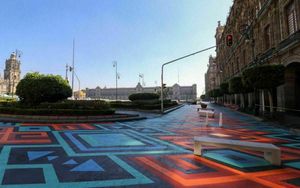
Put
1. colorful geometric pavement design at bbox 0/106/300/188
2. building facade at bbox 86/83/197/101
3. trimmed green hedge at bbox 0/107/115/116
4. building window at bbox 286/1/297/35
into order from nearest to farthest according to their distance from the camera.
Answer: colorful geometric pavement design at bbox 0/106/300/188, trimmed green hedge at bbox 0/107/115/116, building window at bbox 286/1/297/35, building facade at bbox 86/83/197/101

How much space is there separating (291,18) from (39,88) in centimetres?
2084

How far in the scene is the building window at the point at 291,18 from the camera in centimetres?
2109

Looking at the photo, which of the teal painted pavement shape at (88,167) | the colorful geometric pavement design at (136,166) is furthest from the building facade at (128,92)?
the teal painted pavement shape at (88,167)

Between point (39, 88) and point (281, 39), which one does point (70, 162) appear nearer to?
point (39, 88)

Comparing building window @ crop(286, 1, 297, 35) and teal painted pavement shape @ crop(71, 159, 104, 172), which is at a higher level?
building window @ crop(286, 1, 297, 35)

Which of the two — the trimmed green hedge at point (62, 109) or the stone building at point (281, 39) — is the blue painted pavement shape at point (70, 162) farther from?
the stone building at point (281, 39)

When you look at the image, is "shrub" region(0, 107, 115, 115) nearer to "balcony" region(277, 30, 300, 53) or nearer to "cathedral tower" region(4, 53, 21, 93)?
"balcony" region(277, 30, 300, 53)

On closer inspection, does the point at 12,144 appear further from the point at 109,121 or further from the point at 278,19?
the point at 278,19

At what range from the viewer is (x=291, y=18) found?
21906mm

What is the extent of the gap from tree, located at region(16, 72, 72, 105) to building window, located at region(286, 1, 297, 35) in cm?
1932

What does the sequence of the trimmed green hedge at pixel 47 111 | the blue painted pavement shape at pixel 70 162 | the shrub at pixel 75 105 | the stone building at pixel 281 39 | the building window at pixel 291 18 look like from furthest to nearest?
1. the building window at pixel 291 18
2. the stone building at pixel 281 39
3. the shrub at pixel 75 105
4. the trimmed green hedge at pixel 47 111
5. the blue painted pavement shape at pixel 70 162

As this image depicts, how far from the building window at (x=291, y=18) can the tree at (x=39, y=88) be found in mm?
19320

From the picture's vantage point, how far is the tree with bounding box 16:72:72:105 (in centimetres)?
2128

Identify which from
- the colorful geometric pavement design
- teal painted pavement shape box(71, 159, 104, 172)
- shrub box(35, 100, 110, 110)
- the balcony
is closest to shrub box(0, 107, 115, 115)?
shrub box(35, 100, 110, 110)
